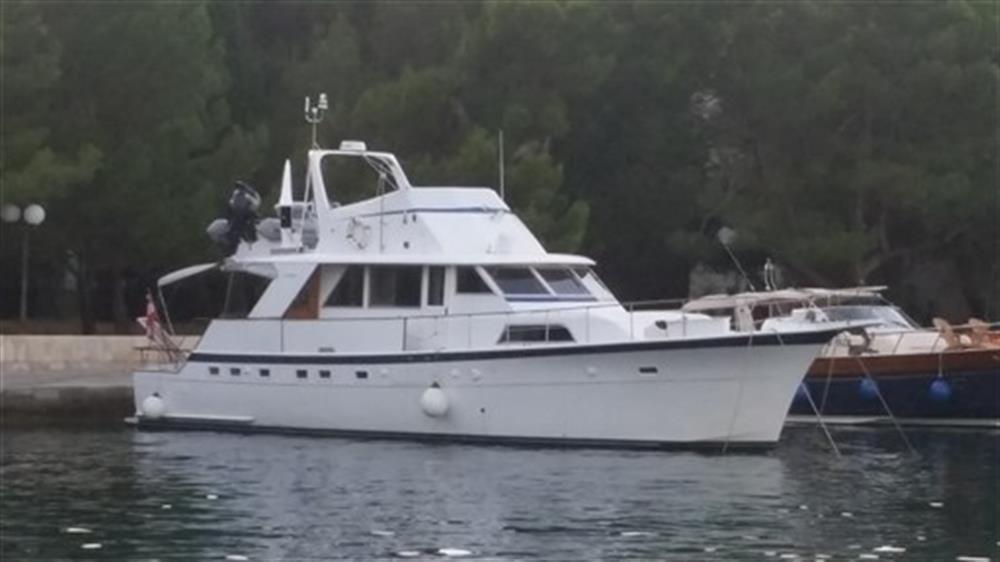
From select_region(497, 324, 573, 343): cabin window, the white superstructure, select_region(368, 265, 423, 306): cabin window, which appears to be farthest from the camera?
select_region(368, 265, 423, 306): cabin window

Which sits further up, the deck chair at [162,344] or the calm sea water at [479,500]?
the deck chair at [162,344]

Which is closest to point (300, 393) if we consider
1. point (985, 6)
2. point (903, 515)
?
point (903, 515)

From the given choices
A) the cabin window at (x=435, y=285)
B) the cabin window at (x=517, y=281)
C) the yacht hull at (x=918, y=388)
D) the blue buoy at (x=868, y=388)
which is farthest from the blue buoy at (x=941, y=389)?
the cabin window at (x=435, y=285)

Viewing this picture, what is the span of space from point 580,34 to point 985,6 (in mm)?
7656

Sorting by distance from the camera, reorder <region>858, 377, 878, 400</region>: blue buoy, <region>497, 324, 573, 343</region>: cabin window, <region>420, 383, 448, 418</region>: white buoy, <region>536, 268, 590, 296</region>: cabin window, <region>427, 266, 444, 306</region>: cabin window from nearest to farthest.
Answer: <region>497, 324, 573, 343</region>: cabin window, <region>420, 383, 448, 418</region>: white buoy, <region>536, 268, 590, 296</region>: cabin window, <region>427, 266, 444, 306</region>: cabin window, <region>858, 377, 878, 400</region>: blue buoy

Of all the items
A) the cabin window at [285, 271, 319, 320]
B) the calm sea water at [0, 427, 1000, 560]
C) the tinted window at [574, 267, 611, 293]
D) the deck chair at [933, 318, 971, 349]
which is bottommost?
the calm sea water at [0, 427, 1000, 560]

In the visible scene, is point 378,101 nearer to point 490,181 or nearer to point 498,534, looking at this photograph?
point 490,181

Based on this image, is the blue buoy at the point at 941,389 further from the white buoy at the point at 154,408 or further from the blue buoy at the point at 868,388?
the white buoy at the point at 154,408

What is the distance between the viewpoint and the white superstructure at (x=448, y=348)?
27.2 meters

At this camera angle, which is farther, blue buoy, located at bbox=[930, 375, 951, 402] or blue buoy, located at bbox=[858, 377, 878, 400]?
blue buoy, located at bbox=[858, 377, 878, 400]

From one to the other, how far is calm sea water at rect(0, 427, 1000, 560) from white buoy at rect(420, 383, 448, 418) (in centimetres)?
44

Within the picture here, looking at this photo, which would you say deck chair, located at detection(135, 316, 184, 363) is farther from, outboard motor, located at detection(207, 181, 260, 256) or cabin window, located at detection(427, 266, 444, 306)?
cabin window, located at detection(427, 266, 444, 306)

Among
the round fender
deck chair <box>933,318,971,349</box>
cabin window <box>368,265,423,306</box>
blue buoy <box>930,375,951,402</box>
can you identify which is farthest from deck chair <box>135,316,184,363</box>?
deck chair <box>933,318,971,349</box>

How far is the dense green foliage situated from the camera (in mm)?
38938
